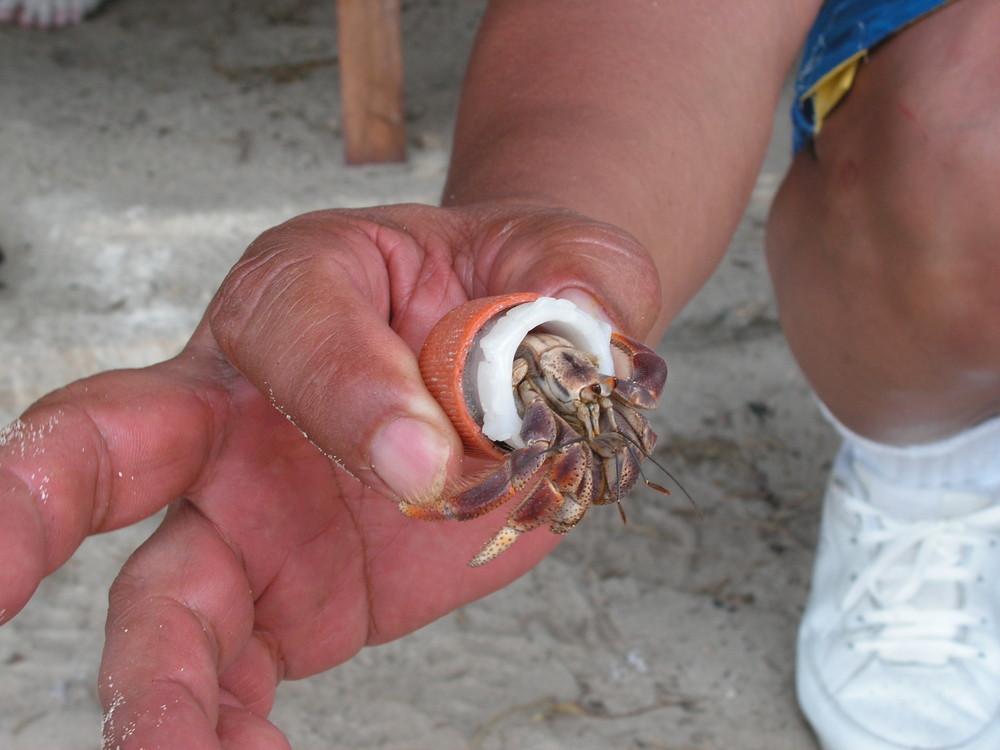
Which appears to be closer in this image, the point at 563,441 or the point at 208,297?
Result: the point at 563,441

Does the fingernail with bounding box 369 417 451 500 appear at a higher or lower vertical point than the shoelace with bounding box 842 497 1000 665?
higher

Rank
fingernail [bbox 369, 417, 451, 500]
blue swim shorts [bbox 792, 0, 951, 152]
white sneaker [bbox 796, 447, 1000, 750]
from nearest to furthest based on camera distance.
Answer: fingernail [bbox 369, 417, 451, 500], blue swim shorts [bbox 792, 0, 951, 152], white sneaker [bbox 796, 447, 1000, 750]

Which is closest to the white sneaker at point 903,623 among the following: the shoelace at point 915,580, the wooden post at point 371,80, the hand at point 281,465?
the shoelace at point 915,580

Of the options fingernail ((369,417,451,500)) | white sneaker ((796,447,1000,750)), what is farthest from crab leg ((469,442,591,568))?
white sneaker ((796,447,1000,750))

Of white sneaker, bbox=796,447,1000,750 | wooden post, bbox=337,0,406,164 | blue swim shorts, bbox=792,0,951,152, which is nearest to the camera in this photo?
blue swim shorts, bbox=792,0,951,152

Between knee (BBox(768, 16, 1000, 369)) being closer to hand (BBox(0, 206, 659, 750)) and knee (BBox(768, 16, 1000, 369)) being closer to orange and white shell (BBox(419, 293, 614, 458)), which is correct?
hand (BBox(0, 206, 659, 750))

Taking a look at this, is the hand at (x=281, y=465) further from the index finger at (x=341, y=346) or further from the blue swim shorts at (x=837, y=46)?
the blue swim shorts at (x=837, y=46)

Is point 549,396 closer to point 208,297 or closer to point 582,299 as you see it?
point 582,299

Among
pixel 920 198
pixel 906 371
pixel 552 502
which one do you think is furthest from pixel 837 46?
pixel 552 502
